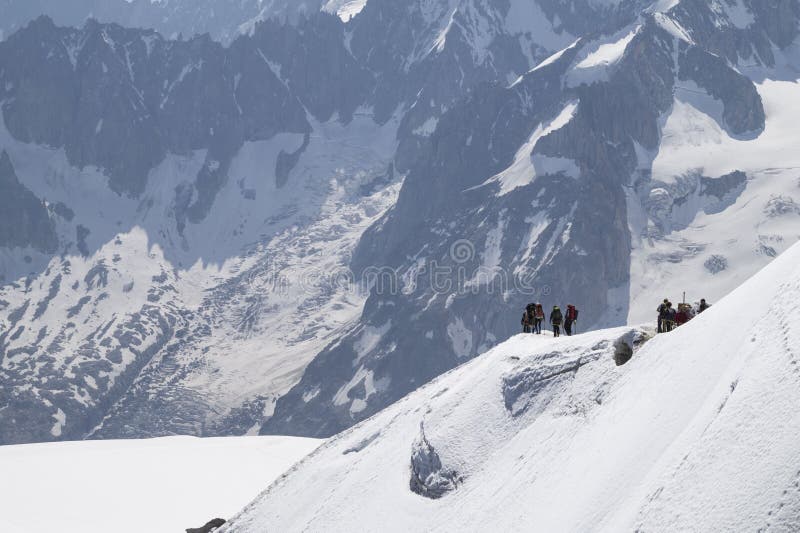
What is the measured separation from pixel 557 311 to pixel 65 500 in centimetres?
3542

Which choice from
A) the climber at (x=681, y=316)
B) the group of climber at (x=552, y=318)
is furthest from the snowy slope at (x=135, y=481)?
the climber at (x=681, y=316)

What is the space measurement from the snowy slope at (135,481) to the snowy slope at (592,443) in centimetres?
1308

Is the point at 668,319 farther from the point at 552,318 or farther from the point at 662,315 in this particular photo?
the point at 552,318

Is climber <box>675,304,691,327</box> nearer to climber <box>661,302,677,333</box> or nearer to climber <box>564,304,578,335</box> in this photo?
climber <box>661,302,677,333</box>

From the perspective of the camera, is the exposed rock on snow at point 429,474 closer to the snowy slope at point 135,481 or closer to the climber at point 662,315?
the climber at point 662,315

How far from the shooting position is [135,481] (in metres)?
79.1

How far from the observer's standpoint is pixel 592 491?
4094 cm

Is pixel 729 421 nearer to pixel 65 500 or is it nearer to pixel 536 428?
pixel 536 428

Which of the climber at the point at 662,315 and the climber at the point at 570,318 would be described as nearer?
the climber at the point at 662,315

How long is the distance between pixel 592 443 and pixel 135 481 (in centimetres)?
4359

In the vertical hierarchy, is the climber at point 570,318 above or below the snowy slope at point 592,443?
above

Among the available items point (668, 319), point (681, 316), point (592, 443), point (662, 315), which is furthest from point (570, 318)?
point (592, 443)

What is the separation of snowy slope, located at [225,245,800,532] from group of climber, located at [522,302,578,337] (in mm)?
1327

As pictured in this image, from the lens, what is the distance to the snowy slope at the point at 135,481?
71.2 m
